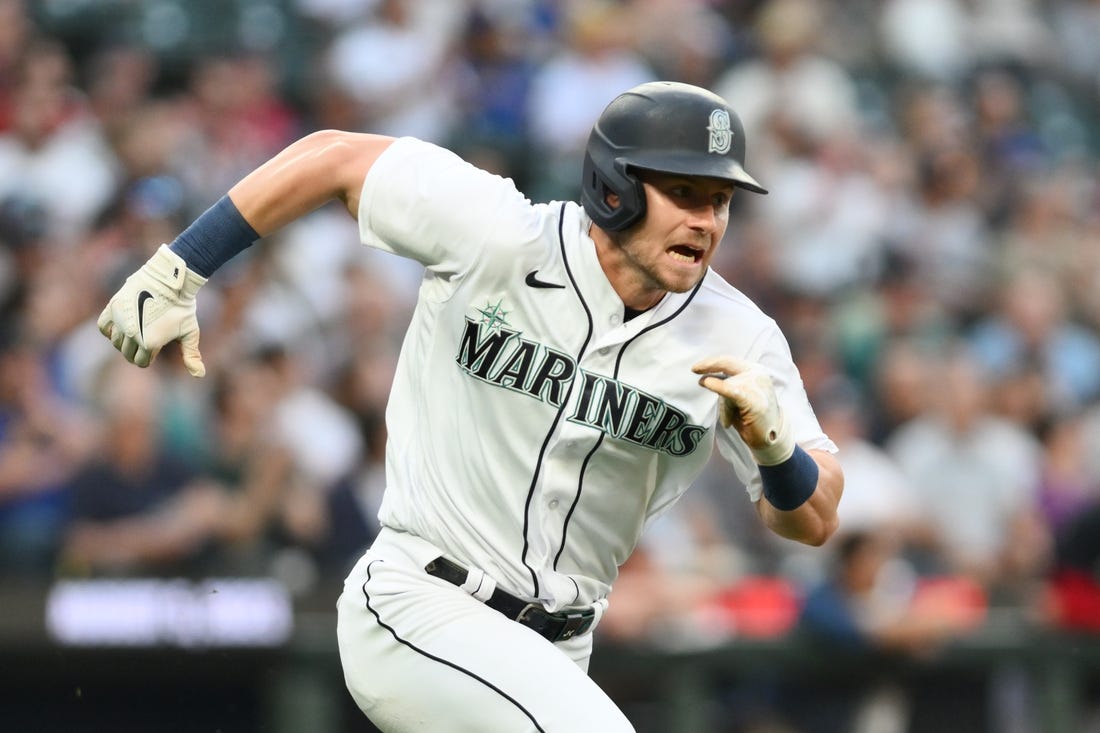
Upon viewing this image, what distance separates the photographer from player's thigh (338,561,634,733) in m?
3.91

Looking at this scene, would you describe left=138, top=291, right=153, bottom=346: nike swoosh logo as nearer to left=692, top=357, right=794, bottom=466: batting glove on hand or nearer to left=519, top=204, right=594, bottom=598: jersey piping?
left=519, top=204, right=594, bottom=598: jersey piping

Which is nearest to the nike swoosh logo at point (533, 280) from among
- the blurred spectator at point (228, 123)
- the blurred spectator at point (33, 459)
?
the blurred spectator at point (33, 459)

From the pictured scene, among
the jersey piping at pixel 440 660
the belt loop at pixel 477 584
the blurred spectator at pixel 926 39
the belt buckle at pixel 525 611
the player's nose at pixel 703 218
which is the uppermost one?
the player's nose at pixel 703 218

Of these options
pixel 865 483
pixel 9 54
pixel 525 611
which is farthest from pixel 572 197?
pixel 525 611

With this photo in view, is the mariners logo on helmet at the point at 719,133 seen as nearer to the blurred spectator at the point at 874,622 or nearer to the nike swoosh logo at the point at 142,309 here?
the nike swoosh logo at the point at 142,309

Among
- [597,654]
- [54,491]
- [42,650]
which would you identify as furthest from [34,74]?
[597,654]

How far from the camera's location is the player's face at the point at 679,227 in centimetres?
409

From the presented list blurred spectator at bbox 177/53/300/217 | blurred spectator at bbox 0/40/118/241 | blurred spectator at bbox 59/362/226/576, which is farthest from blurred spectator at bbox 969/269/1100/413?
blurred spectator at bbox 0/40/118/241

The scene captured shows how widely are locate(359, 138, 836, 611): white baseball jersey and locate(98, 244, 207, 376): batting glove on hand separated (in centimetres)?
46

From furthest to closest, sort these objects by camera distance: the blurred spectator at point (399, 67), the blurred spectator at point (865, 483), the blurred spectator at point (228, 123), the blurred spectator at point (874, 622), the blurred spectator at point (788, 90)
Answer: the blurred spectator at point (788, 90) → the blurred spectator at point (399, 67) → the blurred spectator at point (228, 123) → the blurred spectator at point (865, 483) → the blurred spectator at point (874, 622)

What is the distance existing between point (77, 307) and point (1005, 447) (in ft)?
16.0

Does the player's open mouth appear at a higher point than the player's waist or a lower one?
higher

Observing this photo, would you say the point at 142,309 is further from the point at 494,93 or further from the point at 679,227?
the point at 494,93

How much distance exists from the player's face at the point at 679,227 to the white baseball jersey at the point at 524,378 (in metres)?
0.17
